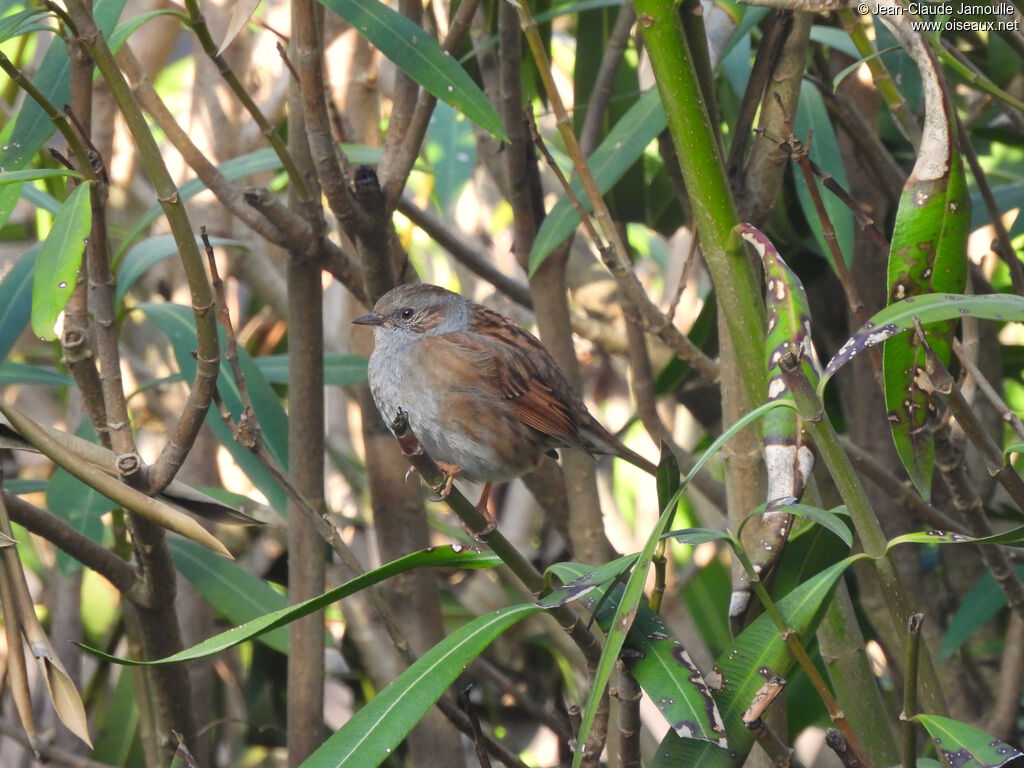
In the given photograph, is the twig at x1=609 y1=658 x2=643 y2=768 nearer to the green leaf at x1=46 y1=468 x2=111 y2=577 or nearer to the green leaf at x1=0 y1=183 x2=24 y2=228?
the green leaf at x1=0 y1=183 x2=24 y2=228

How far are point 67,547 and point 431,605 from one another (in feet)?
3.77

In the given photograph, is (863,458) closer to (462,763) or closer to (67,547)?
(462,763)

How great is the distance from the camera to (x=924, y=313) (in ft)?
5.19

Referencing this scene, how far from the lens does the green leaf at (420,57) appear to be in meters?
2.35

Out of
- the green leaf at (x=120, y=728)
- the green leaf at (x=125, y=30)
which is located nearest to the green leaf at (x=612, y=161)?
the green leaf at (x=125, y=30)

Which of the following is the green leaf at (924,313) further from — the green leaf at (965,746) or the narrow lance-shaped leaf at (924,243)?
the green leaf at (965,746)

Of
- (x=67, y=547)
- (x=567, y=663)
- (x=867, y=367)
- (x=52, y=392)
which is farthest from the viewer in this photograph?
(x=52, y=392)

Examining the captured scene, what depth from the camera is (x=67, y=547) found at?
7.57 feet

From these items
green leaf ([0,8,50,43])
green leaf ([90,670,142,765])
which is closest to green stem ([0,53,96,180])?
green leaf ([0,8,50,43])

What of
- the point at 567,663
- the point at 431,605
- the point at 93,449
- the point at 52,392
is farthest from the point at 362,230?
the point at 52,392

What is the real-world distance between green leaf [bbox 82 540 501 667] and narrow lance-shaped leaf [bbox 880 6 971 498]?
0.72 metres

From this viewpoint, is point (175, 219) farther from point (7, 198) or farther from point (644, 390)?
point (644, 390)

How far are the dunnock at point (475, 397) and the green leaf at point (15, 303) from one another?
33.3 inches

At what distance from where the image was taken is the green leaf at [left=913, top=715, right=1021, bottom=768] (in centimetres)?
148
